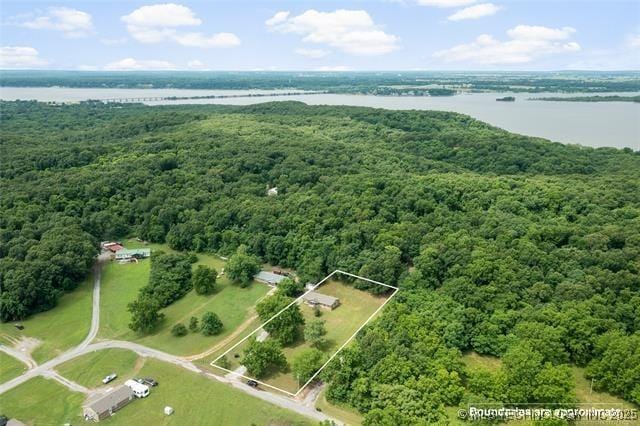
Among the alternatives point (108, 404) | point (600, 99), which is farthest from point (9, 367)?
point (600, 99)

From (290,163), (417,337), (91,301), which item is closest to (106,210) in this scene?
(91,301)

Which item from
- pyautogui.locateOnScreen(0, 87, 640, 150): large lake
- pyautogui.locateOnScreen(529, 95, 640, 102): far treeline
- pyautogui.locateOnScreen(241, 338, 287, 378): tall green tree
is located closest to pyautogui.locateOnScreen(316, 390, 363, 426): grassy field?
pyautogui.locateOnScreen(241, 338, 287, 378): tall green tree

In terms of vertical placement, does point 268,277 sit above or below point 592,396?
above

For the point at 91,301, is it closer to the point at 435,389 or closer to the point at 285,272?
the point at 285,272

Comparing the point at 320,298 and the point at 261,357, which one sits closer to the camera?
the point at 261,357

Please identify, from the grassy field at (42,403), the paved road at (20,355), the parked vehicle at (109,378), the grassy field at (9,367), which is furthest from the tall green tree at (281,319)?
the grassy field at (9,367)

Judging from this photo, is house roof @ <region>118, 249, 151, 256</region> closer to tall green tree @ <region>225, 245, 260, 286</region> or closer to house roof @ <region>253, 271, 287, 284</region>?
tall green tree @ <region>225, 245, 260, 286</region>

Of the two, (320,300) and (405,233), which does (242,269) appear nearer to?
(320,300)

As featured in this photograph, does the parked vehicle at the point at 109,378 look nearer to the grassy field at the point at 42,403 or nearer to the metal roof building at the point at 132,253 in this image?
the grassy field at the point at 42,403
